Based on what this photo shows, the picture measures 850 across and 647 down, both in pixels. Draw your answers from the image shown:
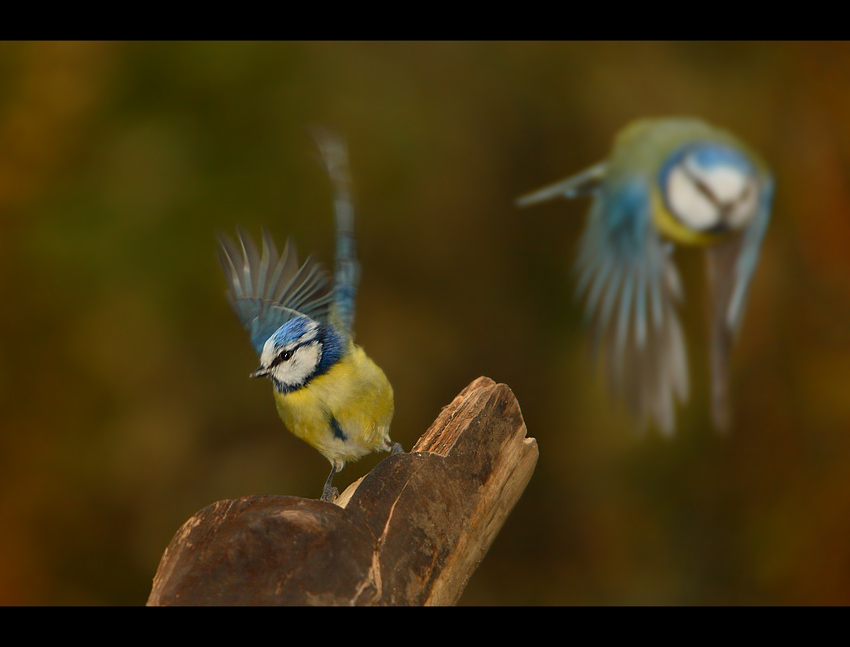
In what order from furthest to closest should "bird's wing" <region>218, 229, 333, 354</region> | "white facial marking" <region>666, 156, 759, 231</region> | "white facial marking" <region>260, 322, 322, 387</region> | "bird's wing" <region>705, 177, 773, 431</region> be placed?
"bird's wing" <region>218, 229, 333, 354</region> → "white facial marking" <region>260, 322, 322, 387</region> → "bird's wing" <region>705, 177, 773, 431</region> → "white facial marking" <region>666, 156, 759, 231</region>

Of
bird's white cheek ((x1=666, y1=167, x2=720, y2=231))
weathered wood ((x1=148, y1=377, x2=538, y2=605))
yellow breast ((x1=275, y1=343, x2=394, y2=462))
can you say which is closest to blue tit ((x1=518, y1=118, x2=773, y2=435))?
bird's white cheek ((x1=666, y1=167, x2=720, y2=231))

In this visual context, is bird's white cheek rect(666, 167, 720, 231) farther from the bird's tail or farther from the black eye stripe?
the black eye stripe

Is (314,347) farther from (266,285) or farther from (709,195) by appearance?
(709,195)

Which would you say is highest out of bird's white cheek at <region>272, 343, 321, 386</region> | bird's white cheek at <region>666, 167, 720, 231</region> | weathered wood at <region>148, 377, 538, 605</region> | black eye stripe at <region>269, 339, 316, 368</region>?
bird's white cheek at <region>666, 167, 720, 231</region>

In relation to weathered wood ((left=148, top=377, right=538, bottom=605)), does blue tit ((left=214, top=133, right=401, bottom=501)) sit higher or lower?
higher

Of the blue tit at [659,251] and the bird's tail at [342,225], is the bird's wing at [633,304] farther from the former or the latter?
the bird's tail at [342,225]

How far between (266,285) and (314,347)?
154 millimetres

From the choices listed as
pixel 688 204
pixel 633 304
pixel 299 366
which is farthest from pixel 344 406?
pixel 688 204

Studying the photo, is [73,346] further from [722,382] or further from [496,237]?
[722,382]

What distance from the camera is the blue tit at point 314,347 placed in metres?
1.10

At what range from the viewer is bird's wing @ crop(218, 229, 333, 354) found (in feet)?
3.91

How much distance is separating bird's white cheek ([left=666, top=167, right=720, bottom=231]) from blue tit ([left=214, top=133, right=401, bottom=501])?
366 millimetres

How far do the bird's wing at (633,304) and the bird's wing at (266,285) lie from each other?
41cm

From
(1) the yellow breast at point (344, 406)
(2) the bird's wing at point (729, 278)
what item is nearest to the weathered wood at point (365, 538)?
(1) the yellow breast at point (344, 406)
